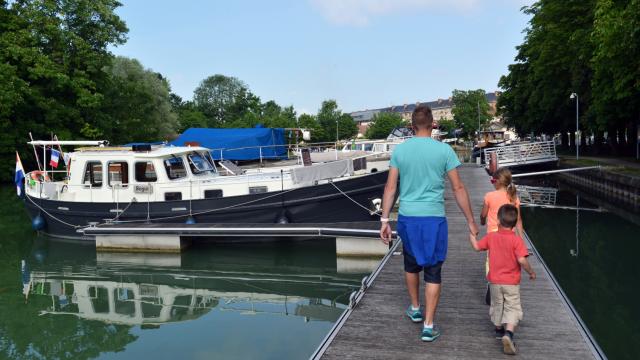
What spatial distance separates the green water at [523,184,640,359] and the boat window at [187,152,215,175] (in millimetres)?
9697

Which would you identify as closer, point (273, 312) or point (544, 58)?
point (273, 312)

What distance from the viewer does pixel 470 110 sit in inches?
4001

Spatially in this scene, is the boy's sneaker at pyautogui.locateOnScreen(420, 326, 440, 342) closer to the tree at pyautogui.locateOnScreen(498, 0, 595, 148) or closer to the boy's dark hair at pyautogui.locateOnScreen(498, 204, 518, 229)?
the boy's dark hair at pyautogui.locateOnScreen(498, 204, 518, 229)

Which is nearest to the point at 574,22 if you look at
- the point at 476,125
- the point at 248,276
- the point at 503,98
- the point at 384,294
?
Result: the point at 503,98

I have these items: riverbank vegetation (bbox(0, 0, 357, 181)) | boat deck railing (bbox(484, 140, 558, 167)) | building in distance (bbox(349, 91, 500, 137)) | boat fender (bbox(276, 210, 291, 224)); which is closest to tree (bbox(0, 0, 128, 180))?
riverbank vegetation (bbox(0, 0, 357, 181))

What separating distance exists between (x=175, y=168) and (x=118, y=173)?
5.36ft

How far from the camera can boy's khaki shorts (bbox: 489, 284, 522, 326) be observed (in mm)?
4809

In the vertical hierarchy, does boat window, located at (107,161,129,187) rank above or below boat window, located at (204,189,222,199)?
above

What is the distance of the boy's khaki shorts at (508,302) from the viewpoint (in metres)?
4.81

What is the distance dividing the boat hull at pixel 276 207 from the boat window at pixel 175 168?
0.89 metres

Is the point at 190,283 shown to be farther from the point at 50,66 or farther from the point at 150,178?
the point at 50,66

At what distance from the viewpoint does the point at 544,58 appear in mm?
35781

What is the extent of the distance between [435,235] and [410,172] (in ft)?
2.00

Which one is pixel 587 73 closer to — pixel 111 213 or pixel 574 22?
pixel 574 22
